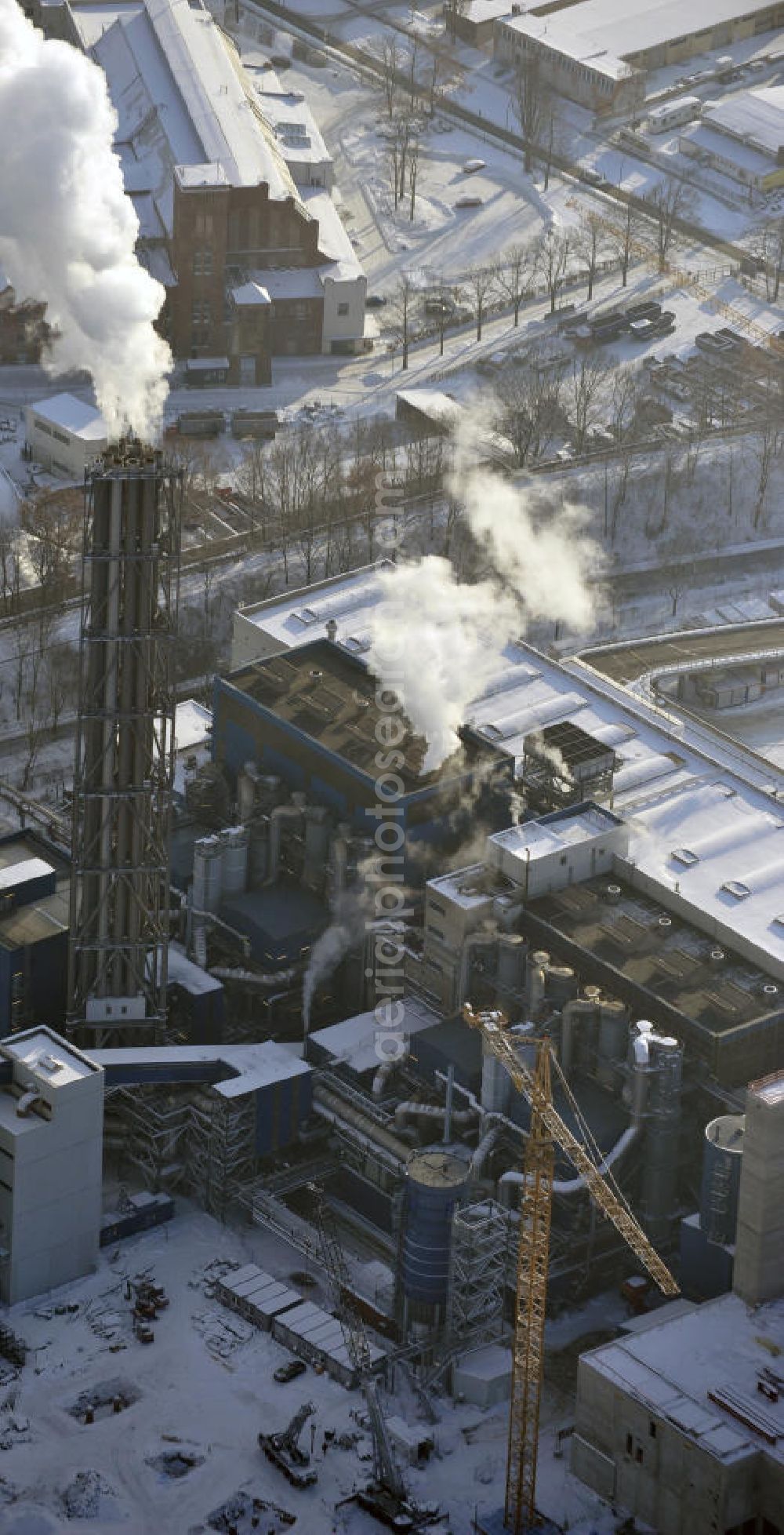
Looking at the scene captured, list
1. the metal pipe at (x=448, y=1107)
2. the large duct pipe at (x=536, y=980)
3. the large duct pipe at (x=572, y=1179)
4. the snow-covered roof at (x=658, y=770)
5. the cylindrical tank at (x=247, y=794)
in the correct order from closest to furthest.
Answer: the large duct pipe at (x=572, y=1179) → the metal pipe at (x=448, y=1107) → the large duct pipe at (x=536, y=980) → the snow-covered roof at (x=658, y=770) → the cylindrical tank at (x=247, y=794)

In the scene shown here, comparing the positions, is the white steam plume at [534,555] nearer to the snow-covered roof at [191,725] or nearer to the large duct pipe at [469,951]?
the snow-covered roof at [191,725]

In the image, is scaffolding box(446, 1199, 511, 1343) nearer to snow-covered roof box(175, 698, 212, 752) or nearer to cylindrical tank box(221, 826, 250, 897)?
cylindrical tank box(221, 826, 250, 897)

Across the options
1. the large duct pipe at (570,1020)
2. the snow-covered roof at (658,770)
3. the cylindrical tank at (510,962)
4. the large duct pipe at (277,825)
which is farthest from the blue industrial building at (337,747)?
the large duct pipe at (570,1020)

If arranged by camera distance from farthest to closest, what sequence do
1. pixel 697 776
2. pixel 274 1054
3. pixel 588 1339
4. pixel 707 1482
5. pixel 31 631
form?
pixel 31 631 < pixel 697 776 < pixel 274 1054 < pixel 588 1339 < pixel 707 1482

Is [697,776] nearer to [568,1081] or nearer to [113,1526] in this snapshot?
[568,1081]

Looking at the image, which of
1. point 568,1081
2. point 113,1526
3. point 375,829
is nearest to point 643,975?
point 568,1081

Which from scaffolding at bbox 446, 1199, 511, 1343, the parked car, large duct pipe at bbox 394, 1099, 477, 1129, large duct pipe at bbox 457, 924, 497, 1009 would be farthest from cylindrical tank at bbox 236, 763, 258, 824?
the parked car
